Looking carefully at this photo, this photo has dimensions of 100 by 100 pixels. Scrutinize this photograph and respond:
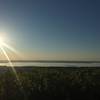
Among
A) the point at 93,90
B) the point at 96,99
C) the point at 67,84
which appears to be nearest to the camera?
the point at 96,99

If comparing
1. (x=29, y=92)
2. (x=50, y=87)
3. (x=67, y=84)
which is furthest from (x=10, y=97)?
(x=67, y=84)

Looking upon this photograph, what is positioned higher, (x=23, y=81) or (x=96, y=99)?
(x=23, y=81)

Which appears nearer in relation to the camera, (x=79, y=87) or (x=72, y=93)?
(x=72, y=93)

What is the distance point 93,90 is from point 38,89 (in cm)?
437

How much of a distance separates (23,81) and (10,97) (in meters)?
4.38

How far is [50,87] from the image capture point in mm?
23188

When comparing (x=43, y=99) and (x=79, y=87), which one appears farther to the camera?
(x=79, y=87)

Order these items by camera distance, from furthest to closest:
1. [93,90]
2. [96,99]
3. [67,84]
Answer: [67,84] < [93,90] < [96,99]

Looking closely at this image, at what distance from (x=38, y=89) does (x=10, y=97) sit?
2.40 metres

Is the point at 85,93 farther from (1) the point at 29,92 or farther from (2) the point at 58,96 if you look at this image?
(1) the point at 29,92

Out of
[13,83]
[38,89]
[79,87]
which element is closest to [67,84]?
[79,87]

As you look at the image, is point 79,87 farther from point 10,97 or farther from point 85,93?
point 10,97

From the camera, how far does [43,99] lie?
69.4 ft

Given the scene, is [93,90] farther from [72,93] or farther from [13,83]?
[13,83]
